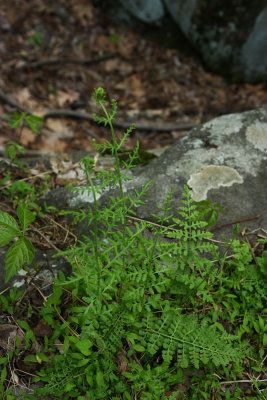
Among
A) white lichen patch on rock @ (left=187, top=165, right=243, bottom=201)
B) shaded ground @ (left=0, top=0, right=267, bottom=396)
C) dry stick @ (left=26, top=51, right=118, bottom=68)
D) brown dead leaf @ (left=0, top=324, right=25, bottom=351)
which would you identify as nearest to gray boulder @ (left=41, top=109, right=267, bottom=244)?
white lichen patch on rock @ (left=187, top=165, right=243, bottom=201)

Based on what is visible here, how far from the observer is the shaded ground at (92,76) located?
5246 mm

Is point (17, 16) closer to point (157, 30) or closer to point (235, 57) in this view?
point (157, 30)

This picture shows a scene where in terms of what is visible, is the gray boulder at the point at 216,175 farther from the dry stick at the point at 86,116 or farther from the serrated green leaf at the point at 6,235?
Result: the dry stick at the point at 86,116

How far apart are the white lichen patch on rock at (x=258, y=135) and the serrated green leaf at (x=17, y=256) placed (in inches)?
74.6

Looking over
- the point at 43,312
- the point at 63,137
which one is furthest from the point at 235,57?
the point at 43,312

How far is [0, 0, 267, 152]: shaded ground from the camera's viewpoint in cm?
525

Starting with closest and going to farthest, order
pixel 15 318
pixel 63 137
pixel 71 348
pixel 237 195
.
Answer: pixel 71 348 < pixel 15 318 < pixel 237 195 < pixel 63 137

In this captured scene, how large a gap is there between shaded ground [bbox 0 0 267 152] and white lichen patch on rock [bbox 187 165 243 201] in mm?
2615

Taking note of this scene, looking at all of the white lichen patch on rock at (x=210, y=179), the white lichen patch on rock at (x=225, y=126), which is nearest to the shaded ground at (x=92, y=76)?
the white lichen patch on rock at (x=225, y=126)

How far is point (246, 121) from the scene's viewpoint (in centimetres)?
283

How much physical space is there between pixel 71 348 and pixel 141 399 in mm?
418

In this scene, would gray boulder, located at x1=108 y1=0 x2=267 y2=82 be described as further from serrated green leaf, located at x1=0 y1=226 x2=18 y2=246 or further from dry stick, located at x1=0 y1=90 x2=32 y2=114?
serrated green leaf, located at x1=0 y1=226 x2=18 y2=246

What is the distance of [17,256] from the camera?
1540mm

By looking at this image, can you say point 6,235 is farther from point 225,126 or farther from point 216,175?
point 225,126
